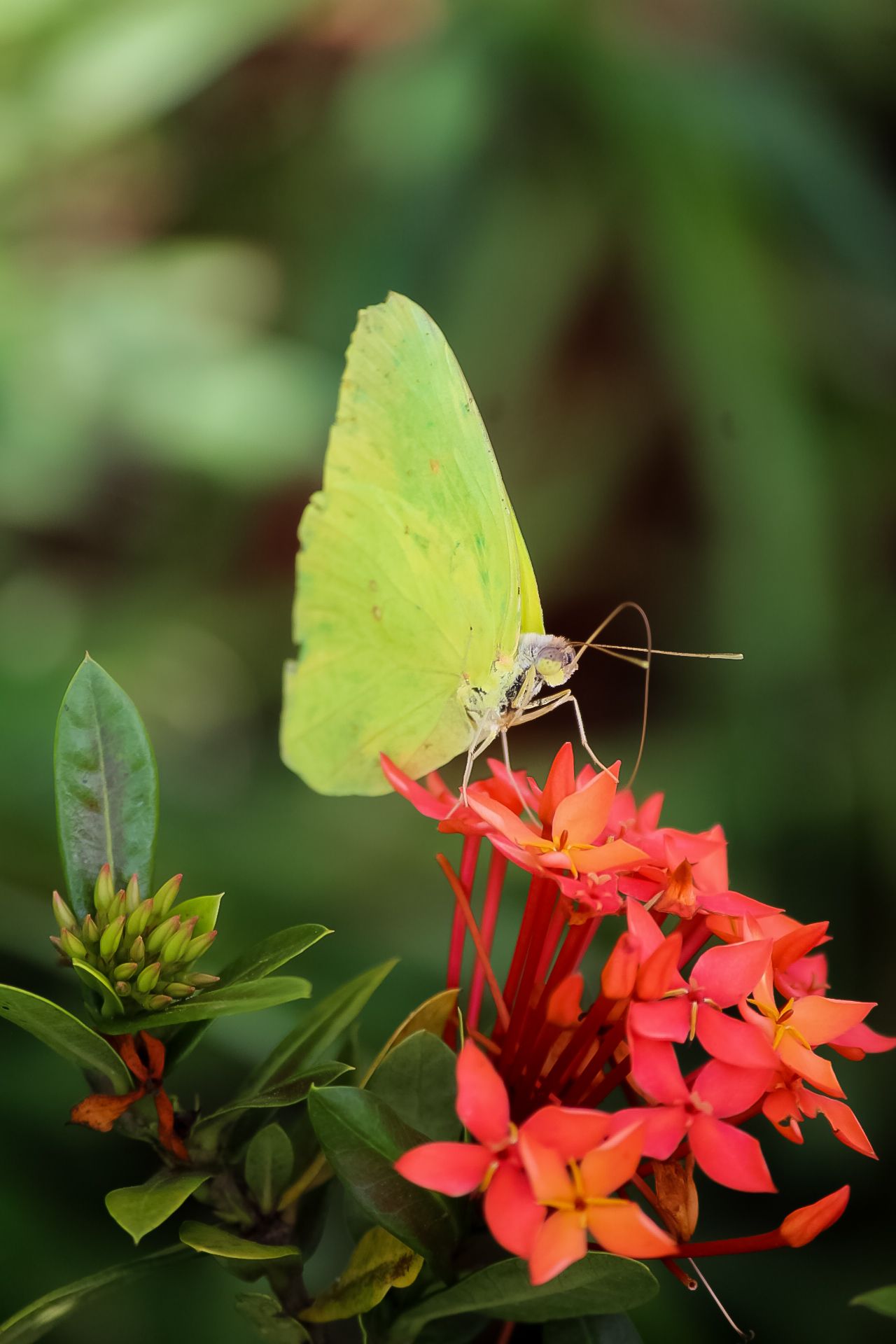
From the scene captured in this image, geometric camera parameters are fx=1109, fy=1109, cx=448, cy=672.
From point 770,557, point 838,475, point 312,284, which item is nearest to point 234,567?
point 312,284

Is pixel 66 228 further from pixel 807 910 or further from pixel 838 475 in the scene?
pixel 807 910

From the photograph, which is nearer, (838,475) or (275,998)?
(275,998)

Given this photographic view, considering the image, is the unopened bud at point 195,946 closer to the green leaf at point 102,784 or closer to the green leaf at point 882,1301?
the green leaf at point 102,784

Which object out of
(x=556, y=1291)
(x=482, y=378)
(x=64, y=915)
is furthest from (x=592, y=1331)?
(x=482, y=378)

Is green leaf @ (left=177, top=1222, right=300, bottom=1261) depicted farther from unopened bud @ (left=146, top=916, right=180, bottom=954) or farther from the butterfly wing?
the butterfly wing

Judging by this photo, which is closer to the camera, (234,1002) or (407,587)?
(234,1002)

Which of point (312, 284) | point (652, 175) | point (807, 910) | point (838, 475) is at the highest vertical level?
point (652, 175)

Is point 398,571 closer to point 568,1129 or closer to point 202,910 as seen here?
point 202,910
